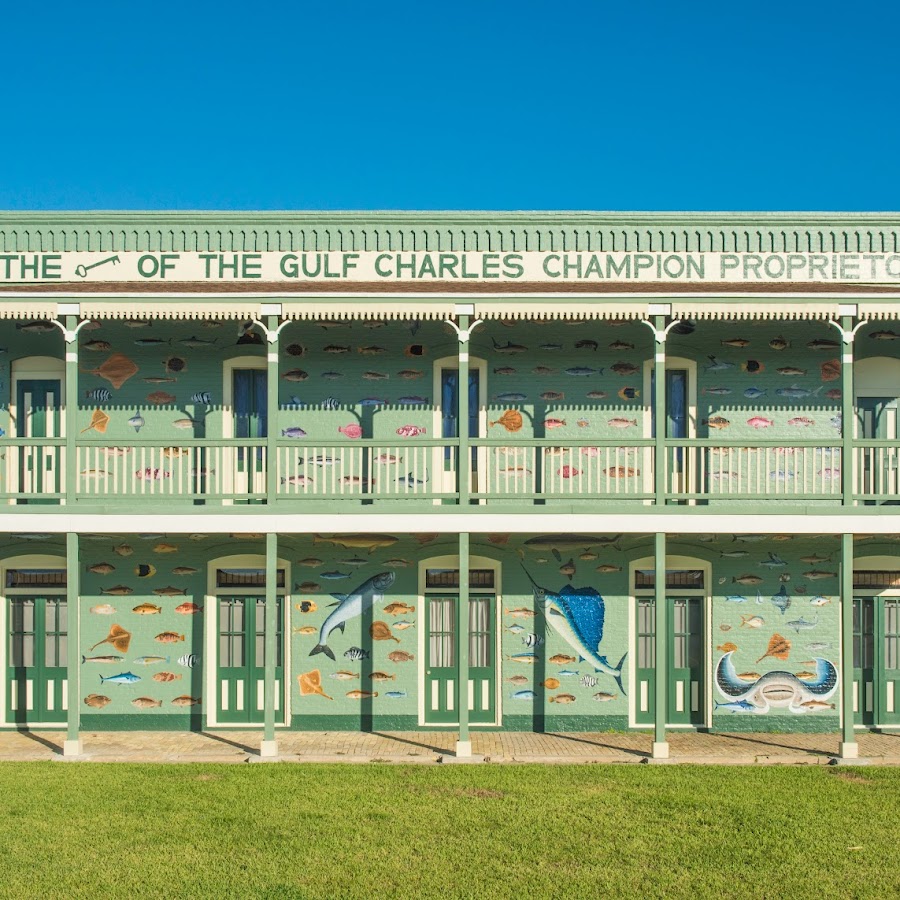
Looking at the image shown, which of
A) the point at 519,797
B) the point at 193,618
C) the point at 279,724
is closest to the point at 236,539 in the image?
the point at 193,618

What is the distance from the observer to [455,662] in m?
14.7

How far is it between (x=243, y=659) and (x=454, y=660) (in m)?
2.99

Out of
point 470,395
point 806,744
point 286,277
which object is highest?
point 286,277

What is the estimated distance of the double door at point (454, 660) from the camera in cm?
1466

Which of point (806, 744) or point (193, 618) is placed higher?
point (193, 618)

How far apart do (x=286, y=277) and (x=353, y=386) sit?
1981mm

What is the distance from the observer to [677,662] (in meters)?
14.9

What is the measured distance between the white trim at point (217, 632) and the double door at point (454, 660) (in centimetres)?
198

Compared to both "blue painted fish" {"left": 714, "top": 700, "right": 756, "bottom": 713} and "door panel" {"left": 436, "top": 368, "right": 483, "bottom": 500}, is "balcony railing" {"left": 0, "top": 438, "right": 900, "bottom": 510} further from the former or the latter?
"blue painted fish" {"left": 714, "top": 700, "right": 756, "bottom": 713}

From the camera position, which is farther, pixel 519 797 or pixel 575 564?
pixel 575 564

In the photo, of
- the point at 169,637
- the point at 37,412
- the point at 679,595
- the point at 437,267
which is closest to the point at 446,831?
the point at 679,595

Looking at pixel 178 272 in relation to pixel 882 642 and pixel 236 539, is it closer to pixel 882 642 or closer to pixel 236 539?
pixel 236 539

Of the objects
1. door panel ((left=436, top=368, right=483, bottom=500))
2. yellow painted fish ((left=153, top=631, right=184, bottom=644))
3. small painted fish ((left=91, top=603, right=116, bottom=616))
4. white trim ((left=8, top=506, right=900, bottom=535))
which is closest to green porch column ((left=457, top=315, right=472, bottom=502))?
white trim ((left=8, top=506, right=900, bottom=535))

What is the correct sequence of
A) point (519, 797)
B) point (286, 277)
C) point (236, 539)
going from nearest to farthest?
point (519, 797), point (286, 277), point (236, 539)
